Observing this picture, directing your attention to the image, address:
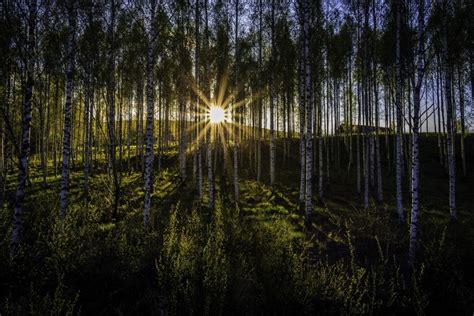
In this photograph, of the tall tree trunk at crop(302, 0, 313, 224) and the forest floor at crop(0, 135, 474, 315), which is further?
the tall tree trunk at crop(302, 0, 313, 224)

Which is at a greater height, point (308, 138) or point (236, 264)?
point (308, 138)

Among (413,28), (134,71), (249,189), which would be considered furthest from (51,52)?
(413,28)

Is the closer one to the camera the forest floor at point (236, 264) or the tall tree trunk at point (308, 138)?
the forest floor at point (236, 264)

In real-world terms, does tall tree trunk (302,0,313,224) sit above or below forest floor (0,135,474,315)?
above

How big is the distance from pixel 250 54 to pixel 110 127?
15.5 m

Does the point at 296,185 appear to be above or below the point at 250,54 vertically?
below

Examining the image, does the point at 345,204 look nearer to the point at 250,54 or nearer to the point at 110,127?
the point at 110,127

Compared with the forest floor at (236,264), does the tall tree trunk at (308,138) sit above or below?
above

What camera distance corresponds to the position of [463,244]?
7.80 meters

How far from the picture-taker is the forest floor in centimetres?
455

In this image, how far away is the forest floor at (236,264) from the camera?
14.9ft

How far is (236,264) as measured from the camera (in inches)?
226

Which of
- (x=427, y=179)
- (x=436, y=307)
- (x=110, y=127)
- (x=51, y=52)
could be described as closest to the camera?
(x=436, y=307)

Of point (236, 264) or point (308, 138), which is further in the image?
point (308, 138)
